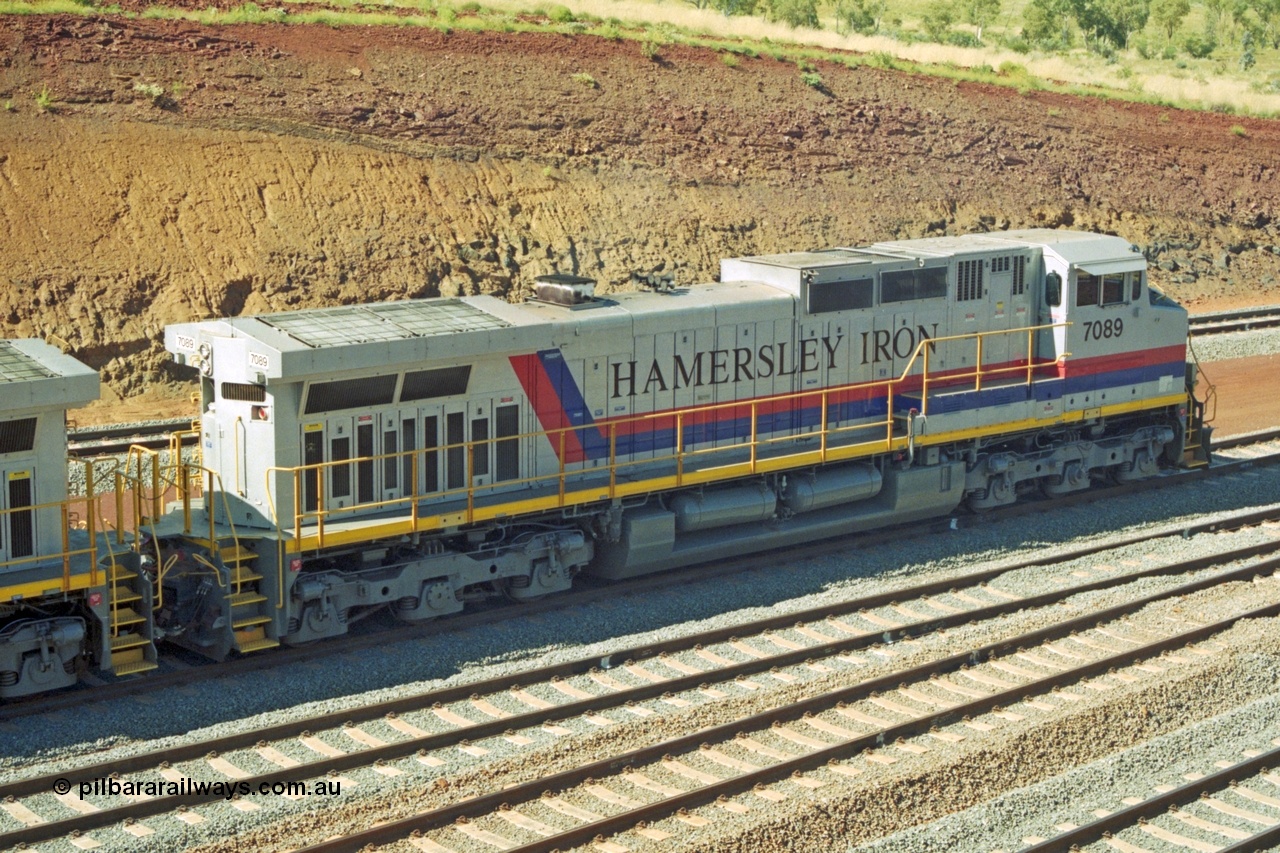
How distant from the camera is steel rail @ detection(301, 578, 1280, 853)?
477 inches

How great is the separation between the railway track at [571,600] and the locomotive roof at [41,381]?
2.70 m

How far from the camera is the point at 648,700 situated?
1526cm

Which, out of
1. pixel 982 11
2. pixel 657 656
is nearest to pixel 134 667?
pixel 657 656

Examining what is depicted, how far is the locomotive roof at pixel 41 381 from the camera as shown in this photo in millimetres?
14078

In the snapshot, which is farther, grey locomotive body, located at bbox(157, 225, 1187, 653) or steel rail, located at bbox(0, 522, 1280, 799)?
grey locomotive body, located at bbox(157, 225, 1187, 653)

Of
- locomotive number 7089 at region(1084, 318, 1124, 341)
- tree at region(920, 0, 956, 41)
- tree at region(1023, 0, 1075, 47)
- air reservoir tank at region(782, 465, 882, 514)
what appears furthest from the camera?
tree at region(1023, 0, 1075, 47)

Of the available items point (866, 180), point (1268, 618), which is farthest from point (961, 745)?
point (866, 180)

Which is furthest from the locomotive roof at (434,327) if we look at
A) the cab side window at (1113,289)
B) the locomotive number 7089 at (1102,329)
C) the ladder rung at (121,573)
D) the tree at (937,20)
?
the tree at (937,20)

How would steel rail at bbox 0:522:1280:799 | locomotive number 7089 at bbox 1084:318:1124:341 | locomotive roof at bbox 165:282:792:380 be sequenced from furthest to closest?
locomotive number 7089 at bbox 1084:318:1124:341 < locomotive roof at bbox 165:282:792:380 < steel rail at bbox 0:522:1280:799

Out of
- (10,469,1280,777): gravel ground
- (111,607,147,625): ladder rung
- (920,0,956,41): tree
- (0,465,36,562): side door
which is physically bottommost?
(10,469,1280,777): gravel ground

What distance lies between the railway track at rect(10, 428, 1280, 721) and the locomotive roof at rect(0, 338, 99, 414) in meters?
2.70

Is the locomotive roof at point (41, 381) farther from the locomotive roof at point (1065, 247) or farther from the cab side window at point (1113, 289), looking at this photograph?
the cab side window at point (1113, 289)

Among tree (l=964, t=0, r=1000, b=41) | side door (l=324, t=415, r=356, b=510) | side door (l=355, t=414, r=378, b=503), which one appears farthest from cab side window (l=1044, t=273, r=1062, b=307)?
tree (l=964, t=0, r=1000, b=41)

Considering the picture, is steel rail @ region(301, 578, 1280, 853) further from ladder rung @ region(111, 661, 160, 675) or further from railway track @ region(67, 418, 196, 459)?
railway track @ region(67, 418, 196, 459)
